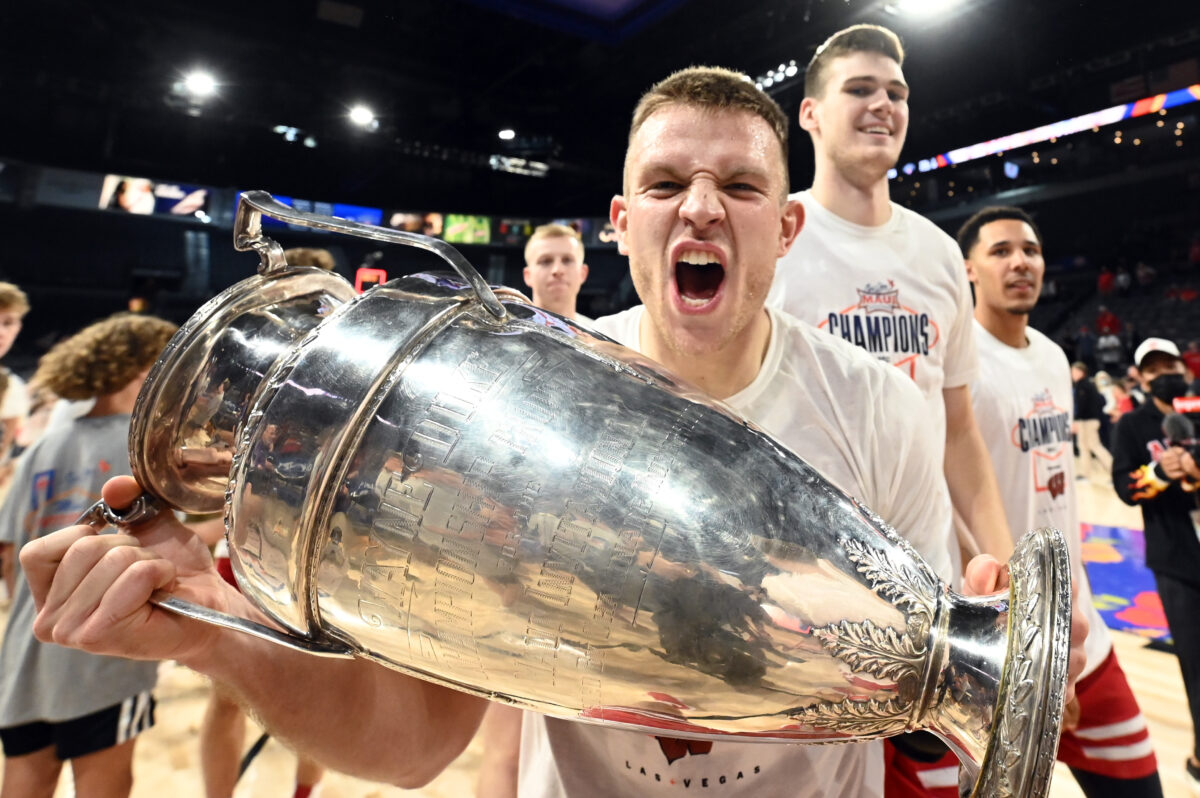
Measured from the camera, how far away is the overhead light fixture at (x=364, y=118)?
6318mm

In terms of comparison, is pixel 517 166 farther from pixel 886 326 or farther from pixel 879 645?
pixel 879 645

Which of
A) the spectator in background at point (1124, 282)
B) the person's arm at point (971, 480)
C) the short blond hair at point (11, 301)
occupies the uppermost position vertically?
the spectator in background at point (1124, 282)

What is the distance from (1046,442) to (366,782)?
2.26 m

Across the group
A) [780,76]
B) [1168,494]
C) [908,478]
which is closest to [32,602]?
[908,478]

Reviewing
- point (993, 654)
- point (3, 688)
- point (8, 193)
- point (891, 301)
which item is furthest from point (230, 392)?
point (8, 193)

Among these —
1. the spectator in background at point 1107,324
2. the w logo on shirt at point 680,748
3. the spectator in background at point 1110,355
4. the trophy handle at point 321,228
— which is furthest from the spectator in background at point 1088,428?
the trophy handle at point 321,228

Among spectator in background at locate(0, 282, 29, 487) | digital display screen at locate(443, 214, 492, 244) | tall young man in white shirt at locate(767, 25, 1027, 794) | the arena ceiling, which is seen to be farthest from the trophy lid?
digital display screen at locate(443, 214, 492, 244)

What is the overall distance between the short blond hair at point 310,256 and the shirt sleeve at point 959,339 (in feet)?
4.99

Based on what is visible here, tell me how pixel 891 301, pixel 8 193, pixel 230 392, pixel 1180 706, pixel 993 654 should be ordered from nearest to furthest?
pixel 993 654, pixel 230 392, pixel 891 301, pixel 1180 706, pixel 8 193

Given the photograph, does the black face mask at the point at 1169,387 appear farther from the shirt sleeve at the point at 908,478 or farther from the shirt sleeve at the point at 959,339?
the shirt sleeve at the point at 908,478

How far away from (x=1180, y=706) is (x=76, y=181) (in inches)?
350

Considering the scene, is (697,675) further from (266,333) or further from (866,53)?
(866,53)

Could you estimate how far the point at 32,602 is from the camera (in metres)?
1.56

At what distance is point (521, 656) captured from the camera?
35cm
